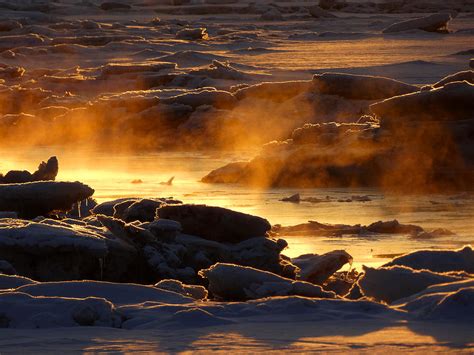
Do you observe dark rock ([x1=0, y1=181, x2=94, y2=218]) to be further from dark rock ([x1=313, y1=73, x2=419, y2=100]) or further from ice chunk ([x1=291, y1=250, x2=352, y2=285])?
dark rock ([x1=313, y1=73, x2=419, y2=100])

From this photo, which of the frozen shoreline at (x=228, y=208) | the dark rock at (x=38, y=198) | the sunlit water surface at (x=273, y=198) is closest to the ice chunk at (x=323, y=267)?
the frozen shoreline at (x=228, y=208)

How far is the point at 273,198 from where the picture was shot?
41.1 feet

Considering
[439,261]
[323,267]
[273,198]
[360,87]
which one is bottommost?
[273,198]

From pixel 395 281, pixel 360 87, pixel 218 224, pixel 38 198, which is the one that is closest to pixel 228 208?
pixel 38 198

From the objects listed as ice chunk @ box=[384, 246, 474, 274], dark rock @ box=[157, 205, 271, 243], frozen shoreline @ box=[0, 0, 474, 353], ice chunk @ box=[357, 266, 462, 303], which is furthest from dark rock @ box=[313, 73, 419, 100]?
ice chunk @ box=[357, 266, 462, 303]

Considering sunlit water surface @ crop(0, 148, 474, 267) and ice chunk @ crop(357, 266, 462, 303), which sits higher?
ice chunk @ crop(357, 266, 462, 303)

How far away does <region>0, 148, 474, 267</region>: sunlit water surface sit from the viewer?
9.52m

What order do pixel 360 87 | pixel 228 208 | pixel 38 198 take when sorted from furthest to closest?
pixel 360 87
pixel 228 208
pixel 38 198

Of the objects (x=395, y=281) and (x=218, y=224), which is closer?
(x=395, y=281)

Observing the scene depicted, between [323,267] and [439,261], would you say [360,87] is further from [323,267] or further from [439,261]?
[439,261]

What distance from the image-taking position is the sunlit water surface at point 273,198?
9516 mm

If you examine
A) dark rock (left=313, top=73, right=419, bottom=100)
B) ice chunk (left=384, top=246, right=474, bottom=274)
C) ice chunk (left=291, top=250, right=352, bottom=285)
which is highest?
dark rock (left=313, top=73, right=419, bottom=100)

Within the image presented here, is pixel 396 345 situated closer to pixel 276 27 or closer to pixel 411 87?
pixel 411 87

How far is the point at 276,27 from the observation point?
140 feet
